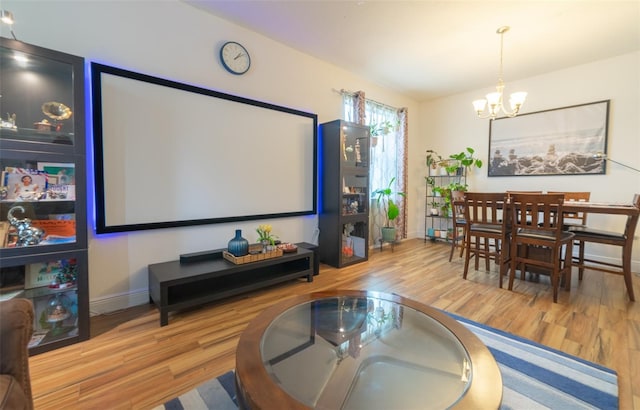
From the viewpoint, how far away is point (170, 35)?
238 centimetres

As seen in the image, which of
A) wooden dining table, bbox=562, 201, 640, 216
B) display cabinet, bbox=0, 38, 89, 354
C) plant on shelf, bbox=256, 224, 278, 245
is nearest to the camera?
display cabinet, bbox=0, 38, 89, 354

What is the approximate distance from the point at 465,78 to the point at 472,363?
4363 mm

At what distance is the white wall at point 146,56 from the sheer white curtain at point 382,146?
3.91ft

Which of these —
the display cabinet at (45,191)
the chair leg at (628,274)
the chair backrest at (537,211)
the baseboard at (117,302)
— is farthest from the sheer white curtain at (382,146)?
the baseboard at (117,302)

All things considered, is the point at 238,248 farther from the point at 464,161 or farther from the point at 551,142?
the point at 551,142

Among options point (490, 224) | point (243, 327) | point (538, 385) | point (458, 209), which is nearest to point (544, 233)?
point (490, 224)

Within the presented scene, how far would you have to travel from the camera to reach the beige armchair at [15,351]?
81cm

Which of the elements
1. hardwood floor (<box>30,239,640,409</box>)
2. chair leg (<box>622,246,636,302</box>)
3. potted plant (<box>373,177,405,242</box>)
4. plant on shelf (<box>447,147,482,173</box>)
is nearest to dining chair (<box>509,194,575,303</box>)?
hardwood floor (<box>30,239,640,409</box>)

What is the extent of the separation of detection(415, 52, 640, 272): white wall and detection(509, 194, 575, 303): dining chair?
1.64 m

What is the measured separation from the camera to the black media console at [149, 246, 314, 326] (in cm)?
201

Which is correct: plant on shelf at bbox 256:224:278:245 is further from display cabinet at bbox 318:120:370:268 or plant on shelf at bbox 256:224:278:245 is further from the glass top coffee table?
the glass top coffee table

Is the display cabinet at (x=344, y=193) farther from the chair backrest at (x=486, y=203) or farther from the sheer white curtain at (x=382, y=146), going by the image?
the chair backrest at (x=486, y=203)

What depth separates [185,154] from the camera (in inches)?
97.0

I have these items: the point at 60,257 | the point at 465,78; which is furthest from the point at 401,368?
the point at 465,78
